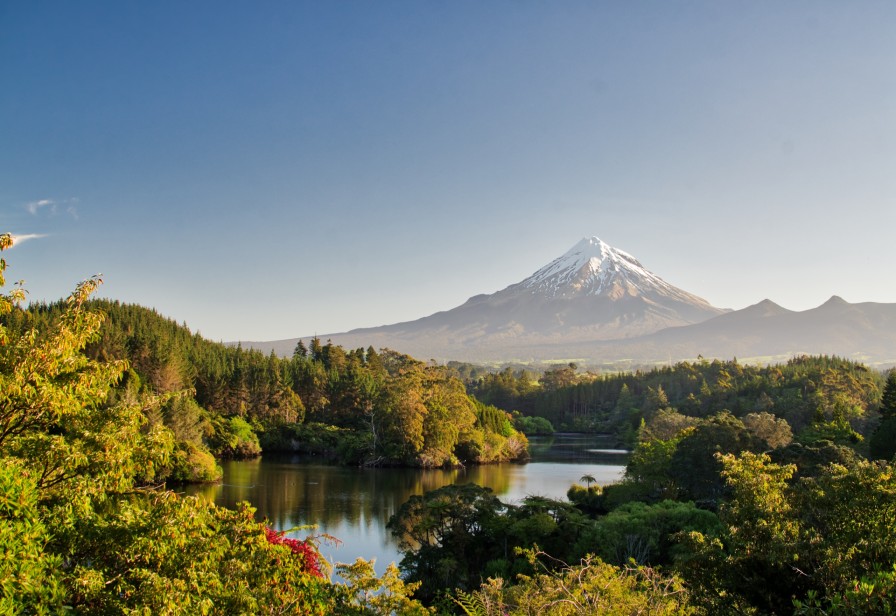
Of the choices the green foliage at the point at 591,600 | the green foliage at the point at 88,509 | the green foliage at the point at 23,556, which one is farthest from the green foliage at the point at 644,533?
the green foliage at the point at 23,556

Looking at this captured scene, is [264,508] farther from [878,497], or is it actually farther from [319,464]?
[878,497]

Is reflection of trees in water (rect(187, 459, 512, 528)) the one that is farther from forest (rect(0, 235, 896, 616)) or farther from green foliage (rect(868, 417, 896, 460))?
green foliage (rect(868, 417, 896, 460))

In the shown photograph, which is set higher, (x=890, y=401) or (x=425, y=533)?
(x=890, y=401)

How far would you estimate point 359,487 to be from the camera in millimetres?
32875

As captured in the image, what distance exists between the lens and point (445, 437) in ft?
140

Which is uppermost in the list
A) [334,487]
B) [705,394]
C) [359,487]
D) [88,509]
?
[88,509]

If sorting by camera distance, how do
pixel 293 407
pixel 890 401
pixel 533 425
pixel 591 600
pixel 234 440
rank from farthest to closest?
pixel 533 425, pixel 293 407, pixel 234 440, pixel 890 401, pixel 591 600

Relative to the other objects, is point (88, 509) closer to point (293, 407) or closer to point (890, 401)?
point (890, 401)

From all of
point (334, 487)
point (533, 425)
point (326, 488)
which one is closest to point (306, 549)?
point (326, 488)

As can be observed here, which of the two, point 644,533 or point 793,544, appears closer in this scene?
point 793,544

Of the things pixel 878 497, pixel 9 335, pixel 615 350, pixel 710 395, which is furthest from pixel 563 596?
pixel 615 350

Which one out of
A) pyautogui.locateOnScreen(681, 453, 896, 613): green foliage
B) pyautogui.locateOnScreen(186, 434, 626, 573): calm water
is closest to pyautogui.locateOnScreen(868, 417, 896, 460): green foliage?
pyautogui.locateOnScreen(186, 434, 626, 573): calm water

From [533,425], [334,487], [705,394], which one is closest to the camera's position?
[334,487]

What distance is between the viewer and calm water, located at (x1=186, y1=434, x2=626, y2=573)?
22438 millimetres
